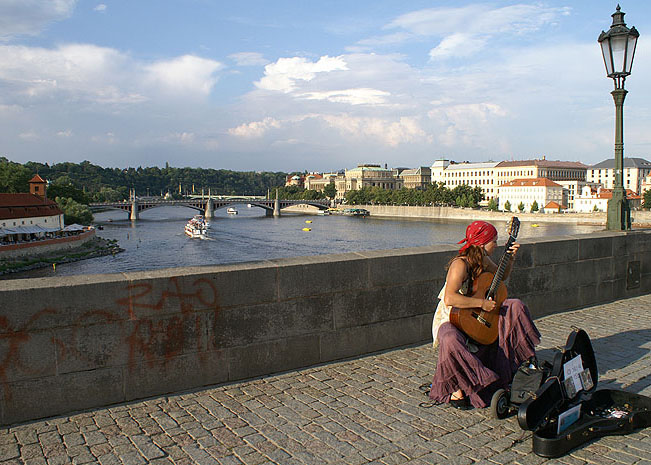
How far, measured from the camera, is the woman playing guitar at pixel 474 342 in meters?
3.63

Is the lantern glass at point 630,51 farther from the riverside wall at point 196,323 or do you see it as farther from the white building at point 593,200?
the white building at point 593,200

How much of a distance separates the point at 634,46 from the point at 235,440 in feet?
23.2

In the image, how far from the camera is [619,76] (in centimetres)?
780

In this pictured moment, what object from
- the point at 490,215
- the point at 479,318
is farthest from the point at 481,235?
the point at 490,215

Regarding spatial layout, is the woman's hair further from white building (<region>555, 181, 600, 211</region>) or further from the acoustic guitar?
white building (<region>555, 181, 600, 211</region>)

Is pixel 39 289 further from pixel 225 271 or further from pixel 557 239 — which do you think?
pixel 557 239

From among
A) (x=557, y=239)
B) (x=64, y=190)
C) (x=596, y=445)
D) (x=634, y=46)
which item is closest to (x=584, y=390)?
(x=596, y=445)

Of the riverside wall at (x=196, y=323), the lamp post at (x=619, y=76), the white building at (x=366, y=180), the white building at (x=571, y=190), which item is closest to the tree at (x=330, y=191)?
the white building at (x=366, y=180)

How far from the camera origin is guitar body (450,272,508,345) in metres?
3.71

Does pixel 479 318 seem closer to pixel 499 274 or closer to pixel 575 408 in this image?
pixel 499 274

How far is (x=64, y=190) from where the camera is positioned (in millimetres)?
85750

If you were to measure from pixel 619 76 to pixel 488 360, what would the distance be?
18.6ft

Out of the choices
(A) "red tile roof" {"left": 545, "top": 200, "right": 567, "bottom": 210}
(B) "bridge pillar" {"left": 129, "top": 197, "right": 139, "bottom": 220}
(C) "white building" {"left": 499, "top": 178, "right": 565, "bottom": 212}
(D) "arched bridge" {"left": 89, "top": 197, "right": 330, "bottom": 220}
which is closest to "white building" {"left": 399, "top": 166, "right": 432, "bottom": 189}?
(C) "white building" {"left": 499, "top": 178, "right": 565, "bottom": 212}

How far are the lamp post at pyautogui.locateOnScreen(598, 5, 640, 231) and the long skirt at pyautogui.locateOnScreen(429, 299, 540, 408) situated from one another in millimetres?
4925
